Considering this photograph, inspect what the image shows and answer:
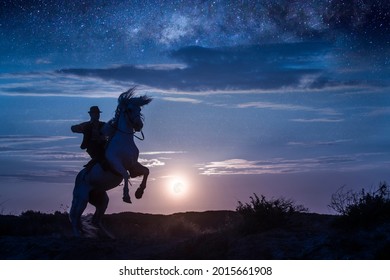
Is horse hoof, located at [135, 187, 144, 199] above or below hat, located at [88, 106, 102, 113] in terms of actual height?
below

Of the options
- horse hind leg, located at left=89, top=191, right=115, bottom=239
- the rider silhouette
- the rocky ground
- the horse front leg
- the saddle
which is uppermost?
the rider silhouette

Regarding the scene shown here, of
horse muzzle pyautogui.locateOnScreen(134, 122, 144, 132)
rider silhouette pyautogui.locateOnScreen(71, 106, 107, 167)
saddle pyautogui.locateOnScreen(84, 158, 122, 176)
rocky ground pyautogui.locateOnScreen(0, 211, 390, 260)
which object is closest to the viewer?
rocky ground pyautogui.locateOnScreen(0, 211, 390, 260)

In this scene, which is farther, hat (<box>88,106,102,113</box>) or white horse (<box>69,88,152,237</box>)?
hat (<box>88,106,102,113</box>)

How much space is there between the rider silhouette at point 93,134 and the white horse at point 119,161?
253 millimetres

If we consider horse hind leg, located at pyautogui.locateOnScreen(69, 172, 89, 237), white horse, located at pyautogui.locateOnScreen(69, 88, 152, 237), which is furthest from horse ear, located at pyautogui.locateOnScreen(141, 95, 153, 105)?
horse hind leg, located at pyautogui.locateOnScreen(69, 172, 89, 237)

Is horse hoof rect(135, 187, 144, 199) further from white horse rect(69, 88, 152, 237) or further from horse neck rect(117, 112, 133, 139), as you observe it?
horse neck rect(117, 112, 133, 139)

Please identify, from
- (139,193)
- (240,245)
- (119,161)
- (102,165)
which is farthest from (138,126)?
(240,245)

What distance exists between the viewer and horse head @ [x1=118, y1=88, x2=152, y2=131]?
11906 mm

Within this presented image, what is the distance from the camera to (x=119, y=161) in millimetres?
11828

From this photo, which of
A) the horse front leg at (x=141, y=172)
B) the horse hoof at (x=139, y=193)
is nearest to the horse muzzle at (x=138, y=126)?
the horse front leg at (x=141, y=172)

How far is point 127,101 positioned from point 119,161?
1.39m

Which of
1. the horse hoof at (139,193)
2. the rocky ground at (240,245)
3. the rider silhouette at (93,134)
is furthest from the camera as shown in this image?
the rider silhouette at (93,134)

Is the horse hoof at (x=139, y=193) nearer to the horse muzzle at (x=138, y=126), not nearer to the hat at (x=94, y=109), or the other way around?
the horse muzzle at (x=138, y=126)

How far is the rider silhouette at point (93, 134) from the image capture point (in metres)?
12.5
